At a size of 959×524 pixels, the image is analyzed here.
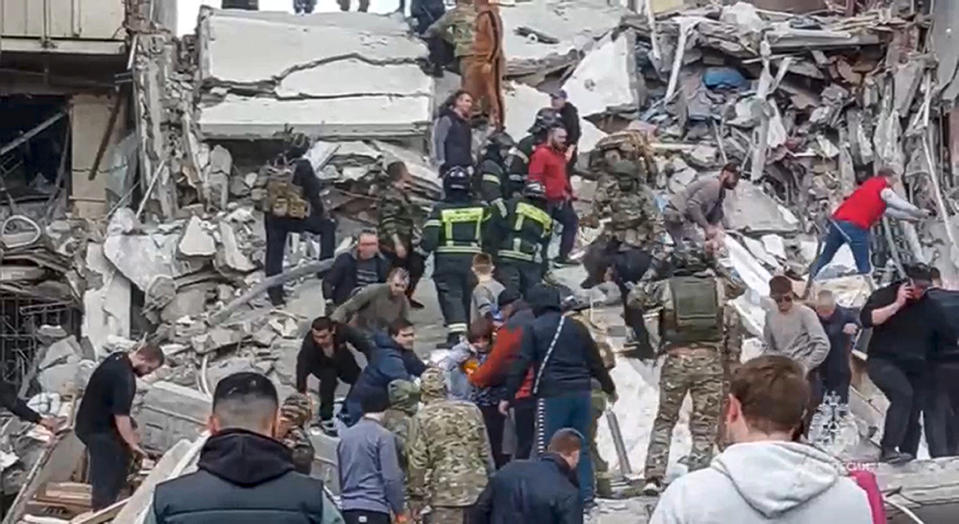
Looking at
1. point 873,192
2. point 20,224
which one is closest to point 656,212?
point 873,192

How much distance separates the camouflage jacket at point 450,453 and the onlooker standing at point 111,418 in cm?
244

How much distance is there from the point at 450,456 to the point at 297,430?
982mm

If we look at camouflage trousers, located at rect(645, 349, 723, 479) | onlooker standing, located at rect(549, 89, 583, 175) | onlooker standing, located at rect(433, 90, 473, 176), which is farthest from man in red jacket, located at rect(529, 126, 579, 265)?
camouflage trousers, located at rect(645, 349, 723, 479)

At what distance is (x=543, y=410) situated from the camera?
1055 centimetres

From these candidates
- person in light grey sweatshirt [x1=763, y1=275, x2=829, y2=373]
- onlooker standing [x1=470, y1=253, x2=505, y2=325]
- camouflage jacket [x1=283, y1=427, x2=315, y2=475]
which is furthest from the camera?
onlooker standing [x1=470, y1=253, x2=505, y2=325]

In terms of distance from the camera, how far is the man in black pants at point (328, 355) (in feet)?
40.7

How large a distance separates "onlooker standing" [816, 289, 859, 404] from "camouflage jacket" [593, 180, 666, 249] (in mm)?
1647

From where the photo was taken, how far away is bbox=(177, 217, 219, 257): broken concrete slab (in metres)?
18.8

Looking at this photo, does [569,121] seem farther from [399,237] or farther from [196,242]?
[196,242]

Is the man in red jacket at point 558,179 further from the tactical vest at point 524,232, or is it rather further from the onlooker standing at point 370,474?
the onlooker standing at point 370,474

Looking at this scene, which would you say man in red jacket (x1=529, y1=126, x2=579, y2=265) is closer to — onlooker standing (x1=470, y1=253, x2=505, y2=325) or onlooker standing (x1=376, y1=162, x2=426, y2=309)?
onlooker standing (x1=376, y1=162, x2=426, y2=309)

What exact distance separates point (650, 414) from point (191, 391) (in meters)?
3.79

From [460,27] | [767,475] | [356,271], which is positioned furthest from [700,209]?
[767,475]

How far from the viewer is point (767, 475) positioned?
414cm
